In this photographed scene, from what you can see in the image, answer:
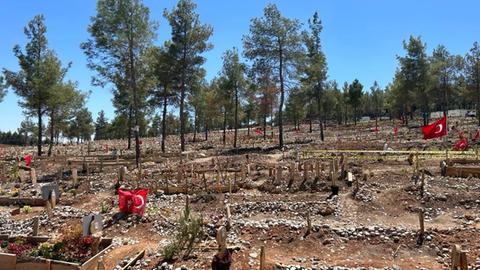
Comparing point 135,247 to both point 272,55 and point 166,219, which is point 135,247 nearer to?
point 166,219

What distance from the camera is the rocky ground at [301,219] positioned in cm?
1184

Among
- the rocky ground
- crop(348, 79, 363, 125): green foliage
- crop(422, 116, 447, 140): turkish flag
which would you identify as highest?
crop(348, 79, 363, 125): green foliage

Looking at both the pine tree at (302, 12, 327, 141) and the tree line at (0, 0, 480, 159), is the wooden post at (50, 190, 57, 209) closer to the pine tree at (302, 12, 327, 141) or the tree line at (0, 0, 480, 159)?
the tree line at (0, 0, 480, 159)

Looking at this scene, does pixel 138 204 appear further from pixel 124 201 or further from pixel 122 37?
pixel 122 37

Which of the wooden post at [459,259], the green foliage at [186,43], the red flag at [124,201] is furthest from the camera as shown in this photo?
the green foliage at [186,43]

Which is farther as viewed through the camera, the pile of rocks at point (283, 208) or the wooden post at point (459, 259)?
the pile of rocks at point (283, 208)

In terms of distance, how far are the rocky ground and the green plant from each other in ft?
0.74

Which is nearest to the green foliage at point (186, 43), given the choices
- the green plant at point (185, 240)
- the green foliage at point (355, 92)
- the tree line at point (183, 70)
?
the tree line at point (183, 70)

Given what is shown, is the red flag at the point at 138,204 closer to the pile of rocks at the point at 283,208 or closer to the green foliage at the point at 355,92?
the pile of rocks at the point at 283,208

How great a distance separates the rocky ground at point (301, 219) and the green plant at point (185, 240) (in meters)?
0.23

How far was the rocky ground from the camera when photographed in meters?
11.8

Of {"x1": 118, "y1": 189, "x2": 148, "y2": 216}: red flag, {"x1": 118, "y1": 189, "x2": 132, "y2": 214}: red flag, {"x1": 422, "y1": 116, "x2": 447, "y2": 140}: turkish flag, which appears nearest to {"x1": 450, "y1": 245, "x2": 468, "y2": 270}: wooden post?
{"x1": 118, "y1": 189, "x2": 148, "y2": 216}: red flag

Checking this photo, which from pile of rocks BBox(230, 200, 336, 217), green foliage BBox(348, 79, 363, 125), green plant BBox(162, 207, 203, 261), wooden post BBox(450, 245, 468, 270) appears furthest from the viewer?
green foliage BBox(348, 79, 363, 125)

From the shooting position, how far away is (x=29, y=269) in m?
11.1
